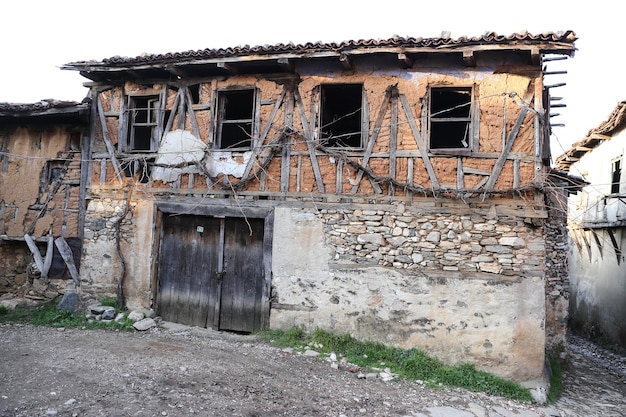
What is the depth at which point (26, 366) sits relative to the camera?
5707mm

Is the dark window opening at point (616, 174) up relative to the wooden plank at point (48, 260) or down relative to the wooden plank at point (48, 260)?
up

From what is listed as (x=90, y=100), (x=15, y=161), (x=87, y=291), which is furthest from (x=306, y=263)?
(x=15, y=161)

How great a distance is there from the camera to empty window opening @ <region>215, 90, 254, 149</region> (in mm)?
8320

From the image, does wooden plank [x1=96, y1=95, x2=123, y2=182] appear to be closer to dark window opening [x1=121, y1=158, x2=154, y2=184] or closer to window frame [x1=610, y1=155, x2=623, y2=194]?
dark window opening [x1=121, y1=158, x2=154, y2=184]

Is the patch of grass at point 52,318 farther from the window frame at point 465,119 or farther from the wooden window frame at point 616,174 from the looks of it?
the wooden window frame at point 616,174

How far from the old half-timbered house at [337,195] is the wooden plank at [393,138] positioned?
2cm

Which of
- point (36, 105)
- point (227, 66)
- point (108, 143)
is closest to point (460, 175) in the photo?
point (227, 66)

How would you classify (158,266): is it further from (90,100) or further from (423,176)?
(423,176)

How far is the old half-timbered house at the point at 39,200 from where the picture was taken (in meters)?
9.12

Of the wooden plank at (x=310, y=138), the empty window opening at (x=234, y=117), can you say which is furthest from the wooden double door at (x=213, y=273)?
the empty window opening at (x=234, y=117)

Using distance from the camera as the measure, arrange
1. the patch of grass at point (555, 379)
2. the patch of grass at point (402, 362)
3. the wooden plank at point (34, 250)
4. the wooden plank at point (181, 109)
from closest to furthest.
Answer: the patch of grass at point (402, 362) < the patch of grass at point (555, 379) < the wooden plank at point (181, 109) < the wooden plank at point (34, 250)

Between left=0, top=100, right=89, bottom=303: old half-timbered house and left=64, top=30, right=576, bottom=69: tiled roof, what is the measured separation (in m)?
1.70

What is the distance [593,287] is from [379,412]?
11323 millimetres

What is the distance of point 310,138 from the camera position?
25.3 feet
